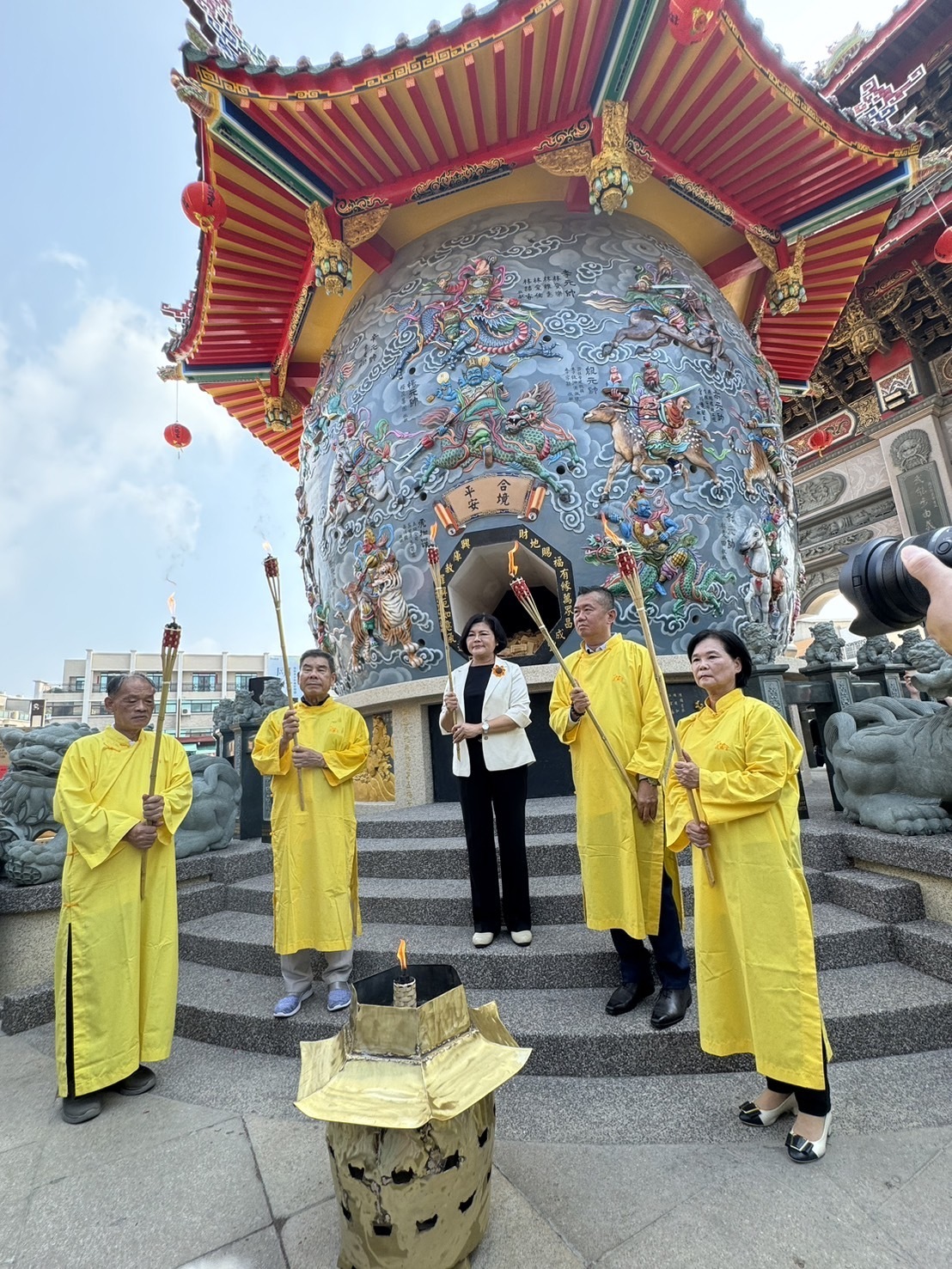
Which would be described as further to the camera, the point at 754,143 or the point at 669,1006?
the point at 754,143

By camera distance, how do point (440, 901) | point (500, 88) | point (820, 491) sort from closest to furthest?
point (440, 901), point (500, 88), point (820, 491)

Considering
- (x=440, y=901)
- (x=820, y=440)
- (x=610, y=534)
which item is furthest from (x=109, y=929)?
(x=820, y=440)

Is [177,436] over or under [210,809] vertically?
over

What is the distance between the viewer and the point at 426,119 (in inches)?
205

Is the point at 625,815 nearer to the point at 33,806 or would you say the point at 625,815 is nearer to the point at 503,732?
the point at 503,732

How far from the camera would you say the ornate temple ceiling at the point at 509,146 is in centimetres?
472

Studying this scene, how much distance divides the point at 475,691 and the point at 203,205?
4994 mm

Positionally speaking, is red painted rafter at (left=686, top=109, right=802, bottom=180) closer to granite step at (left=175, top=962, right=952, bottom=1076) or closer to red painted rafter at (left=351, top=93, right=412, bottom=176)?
red painted rafter at (left=351, top=93, right=412, bottom=176)

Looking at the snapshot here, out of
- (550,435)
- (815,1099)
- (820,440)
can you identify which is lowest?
(815,1099)

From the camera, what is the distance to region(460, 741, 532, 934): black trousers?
9.53ft

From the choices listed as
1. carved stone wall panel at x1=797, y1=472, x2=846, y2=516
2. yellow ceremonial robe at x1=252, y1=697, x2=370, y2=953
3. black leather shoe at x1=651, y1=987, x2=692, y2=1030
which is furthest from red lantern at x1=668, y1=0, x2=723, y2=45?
carved stone wall panel at x1=797, y1=472, x2=846, y2=516

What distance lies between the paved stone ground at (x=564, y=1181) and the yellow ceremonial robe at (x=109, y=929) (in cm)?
20

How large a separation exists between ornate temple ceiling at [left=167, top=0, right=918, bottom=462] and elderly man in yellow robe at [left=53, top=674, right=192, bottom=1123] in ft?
16.3

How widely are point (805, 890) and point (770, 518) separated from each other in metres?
4.71
